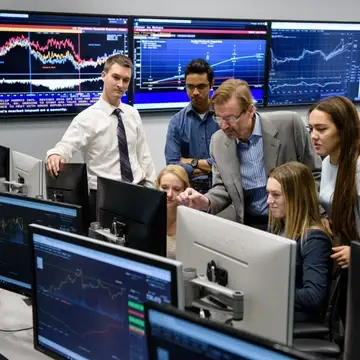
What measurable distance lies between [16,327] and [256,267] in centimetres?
101

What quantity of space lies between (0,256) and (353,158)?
1.50 meters

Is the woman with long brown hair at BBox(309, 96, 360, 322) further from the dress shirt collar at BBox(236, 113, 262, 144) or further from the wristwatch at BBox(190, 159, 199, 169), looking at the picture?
the wristwatch at BBox(190, 159, 199, 169)

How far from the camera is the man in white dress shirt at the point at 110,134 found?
3.42 meters

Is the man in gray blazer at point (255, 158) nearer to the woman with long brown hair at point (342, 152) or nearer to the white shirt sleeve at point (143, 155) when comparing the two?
the woman with long brown hair at point (342, 152)

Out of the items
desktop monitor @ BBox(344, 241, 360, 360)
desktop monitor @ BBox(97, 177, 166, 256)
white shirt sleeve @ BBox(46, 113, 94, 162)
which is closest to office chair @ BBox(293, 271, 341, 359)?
desktop monitor @ BBox(344, 241, 360, 360)

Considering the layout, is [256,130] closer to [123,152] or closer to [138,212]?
[123,152]

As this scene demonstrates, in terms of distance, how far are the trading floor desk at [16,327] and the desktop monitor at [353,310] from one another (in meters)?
0.98

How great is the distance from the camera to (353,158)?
7.98 feet

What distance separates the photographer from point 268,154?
2883 mm

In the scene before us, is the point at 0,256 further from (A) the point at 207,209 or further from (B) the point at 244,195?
(B) the point at 244,195

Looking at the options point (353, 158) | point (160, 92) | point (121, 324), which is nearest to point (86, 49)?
point (160, 92)

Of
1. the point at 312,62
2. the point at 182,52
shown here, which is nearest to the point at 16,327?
the point at 182,52

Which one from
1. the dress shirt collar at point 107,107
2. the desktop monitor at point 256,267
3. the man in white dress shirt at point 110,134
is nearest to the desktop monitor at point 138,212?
the desktop monitor at point 256,267

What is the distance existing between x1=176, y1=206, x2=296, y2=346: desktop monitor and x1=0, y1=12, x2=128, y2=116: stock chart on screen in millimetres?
2713
